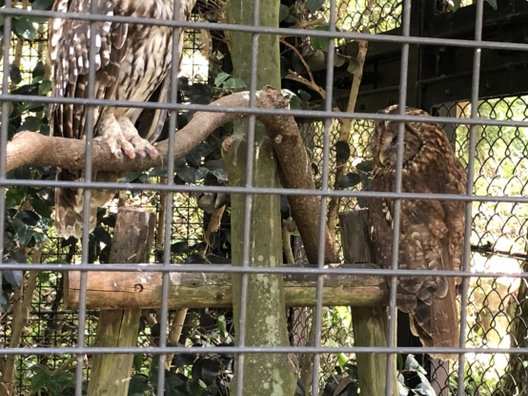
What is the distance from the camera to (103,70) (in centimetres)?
257

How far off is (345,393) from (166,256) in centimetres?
174

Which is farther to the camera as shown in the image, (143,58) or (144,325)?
(144,325)

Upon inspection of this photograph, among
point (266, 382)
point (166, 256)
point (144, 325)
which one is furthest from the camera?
point (144, 325)

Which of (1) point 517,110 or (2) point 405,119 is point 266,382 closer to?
(2) point 405,119

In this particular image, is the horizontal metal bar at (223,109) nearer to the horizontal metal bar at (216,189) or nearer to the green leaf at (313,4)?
the horizontal metal bar at (216,189)

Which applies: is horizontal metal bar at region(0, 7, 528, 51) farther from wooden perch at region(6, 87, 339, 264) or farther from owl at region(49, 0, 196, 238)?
owl at region(49, 0, 196, 238)

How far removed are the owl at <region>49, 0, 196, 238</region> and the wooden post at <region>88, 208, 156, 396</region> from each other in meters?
0.22

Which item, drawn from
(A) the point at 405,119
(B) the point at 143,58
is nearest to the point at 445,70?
(B) the point at 143,58

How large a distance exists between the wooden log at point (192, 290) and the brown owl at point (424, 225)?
0.24 meters

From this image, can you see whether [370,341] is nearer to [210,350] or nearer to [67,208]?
[67,208]

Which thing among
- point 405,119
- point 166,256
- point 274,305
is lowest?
point 274,305

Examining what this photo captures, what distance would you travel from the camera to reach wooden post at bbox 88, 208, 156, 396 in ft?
7.53

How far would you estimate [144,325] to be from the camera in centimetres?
345

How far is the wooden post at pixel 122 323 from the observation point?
7.53 ft
